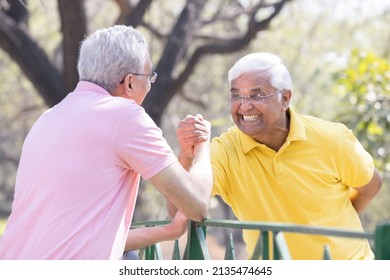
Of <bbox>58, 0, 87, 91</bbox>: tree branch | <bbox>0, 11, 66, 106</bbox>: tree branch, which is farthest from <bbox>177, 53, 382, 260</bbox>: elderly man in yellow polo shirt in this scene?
<bbox>0, 11, 66, 106</bbox>: tree branch

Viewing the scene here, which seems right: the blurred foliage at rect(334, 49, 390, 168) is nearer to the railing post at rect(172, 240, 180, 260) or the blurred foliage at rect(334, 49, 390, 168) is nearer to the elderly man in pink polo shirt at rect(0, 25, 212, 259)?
the railing post at rect(172, 240, 180, 260)

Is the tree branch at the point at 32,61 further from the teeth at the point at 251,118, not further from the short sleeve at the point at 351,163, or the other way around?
the short sleeve at the point at 351,163

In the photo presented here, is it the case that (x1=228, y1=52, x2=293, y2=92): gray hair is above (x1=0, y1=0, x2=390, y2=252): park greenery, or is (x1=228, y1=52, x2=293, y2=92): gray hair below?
above

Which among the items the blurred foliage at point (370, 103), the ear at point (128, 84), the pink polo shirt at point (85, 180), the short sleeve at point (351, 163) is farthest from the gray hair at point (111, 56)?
the blurred foliage at point (370, 103)

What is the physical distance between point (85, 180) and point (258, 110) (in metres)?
1.07

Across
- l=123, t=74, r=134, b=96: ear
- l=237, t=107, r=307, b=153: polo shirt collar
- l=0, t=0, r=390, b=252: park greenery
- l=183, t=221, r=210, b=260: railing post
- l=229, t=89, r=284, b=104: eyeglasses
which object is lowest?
l=0, t=0, r=390, b=252: park greenery

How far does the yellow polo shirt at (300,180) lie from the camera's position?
12.4 feet

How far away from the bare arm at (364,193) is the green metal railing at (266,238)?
926 mm

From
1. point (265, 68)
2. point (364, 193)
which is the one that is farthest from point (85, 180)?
point (364, 193)

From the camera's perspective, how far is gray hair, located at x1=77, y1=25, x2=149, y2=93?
330 centimetres

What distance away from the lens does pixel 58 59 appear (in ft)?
51.7

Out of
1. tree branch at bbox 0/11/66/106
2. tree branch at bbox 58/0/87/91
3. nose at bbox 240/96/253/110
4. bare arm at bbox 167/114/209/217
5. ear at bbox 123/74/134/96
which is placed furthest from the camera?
tree branch at bbox 0/11/66/106

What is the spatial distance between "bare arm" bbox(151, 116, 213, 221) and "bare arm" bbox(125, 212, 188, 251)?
0.84 ft

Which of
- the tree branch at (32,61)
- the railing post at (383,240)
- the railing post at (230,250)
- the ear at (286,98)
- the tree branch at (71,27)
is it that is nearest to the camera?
the railing post at (383,240)
